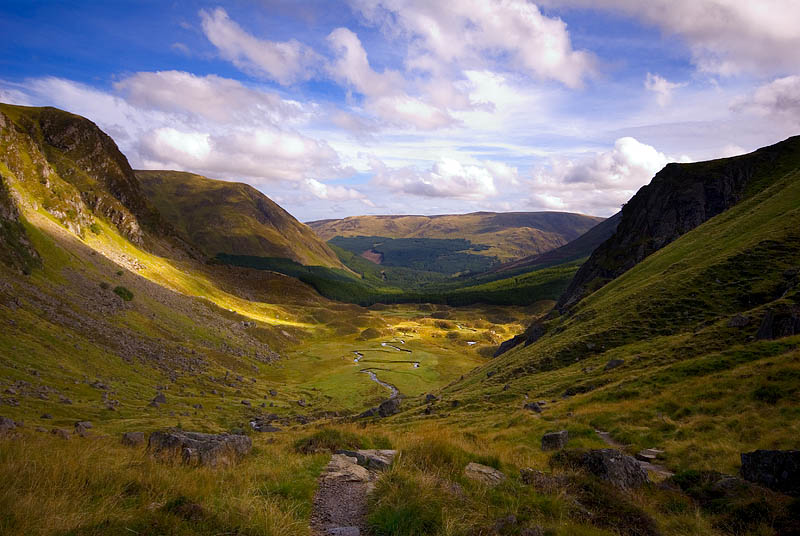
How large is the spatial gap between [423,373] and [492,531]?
89.0m

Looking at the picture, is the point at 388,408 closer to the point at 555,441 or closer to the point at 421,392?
the point at 555,441

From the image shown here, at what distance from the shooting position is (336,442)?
50.2 ft

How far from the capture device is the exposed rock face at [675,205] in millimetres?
82000

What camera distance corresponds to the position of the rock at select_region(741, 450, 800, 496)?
10.1 m

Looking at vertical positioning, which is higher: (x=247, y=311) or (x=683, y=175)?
(x=683, y=175)

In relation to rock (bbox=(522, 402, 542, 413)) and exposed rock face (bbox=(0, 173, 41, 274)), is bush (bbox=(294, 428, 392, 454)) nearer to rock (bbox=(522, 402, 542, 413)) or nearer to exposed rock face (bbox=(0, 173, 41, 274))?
rock (bbox=(522, 402, 542, 413))

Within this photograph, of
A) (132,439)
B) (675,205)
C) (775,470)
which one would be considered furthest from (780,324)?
(675,205)

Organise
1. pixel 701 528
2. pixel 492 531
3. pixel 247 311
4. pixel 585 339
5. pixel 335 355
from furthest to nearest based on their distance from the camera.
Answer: pixel 247 311 → pixel 335 355 → pixel 585 339 → pixel 701 528 → pixel 492 531

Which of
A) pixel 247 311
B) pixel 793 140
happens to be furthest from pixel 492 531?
pixel 247 311

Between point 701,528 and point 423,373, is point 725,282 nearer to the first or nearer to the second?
point 701,528

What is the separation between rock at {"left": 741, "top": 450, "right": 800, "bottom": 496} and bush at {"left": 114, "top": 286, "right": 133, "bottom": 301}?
89.2m

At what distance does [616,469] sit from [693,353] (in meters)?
23.0

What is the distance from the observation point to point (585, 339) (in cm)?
4431

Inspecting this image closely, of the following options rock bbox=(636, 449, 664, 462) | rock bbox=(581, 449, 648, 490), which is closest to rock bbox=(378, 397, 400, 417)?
rock bbox=(636, 449, 664, 462)
